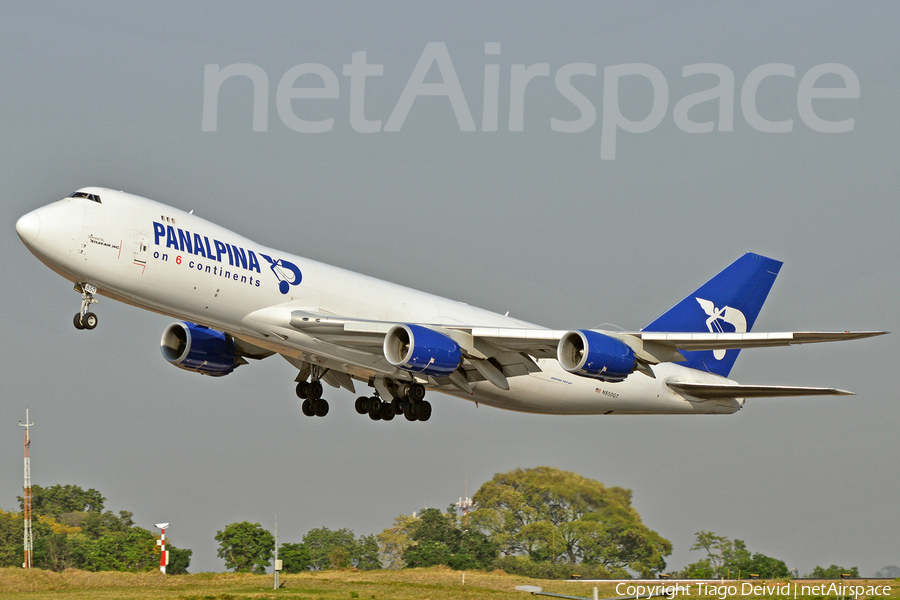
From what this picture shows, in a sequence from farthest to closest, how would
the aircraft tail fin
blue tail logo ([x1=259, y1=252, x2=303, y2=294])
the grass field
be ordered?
1. the aircraft tail fin
2. the grass field
3. blue tail logo ([x1=259, y1=252, x2=303, y2=294])

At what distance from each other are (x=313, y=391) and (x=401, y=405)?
11.2ft

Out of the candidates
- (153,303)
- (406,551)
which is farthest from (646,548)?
(153,303)

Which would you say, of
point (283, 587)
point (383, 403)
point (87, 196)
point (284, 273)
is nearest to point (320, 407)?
point (383, 403)

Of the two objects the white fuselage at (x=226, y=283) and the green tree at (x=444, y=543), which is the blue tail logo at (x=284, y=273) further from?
the green tree at (x=444, y=543)

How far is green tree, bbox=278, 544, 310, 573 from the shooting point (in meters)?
51.2

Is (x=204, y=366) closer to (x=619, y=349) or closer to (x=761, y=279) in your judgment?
(x=619, y=349)

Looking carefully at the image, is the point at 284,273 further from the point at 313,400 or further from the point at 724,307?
the point at 724,307

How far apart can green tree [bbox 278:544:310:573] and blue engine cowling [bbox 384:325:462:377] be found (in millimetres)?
26173

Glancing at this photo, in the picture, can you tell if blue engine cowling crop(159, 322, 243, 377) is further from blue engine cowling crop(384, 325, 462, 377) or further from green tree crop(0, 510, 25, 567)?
green tree crop(0, 510, 25, 567)

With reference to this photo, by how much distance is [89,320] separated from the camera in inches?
1023

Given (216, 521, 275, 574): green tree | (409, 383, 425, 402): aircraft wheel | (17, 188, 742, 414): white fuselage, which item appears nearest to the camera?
(17, 188, 742, 414): white fuselage

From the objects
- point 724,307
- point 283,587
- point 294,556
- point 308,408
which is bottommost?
point 283,587

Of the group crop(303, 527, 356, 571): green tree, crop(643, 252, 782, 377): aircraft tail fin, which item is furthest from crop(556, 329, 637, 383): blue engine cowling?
crop(303, 527, 356, 571): green tree

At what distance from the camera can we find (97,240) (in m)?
25.1
